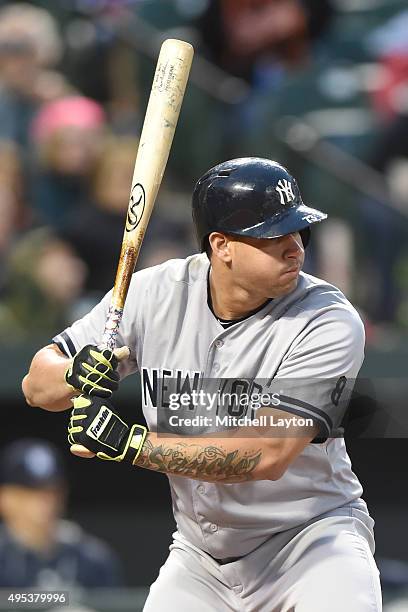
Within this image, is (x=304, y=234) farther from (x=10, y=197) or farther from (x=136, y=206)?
(x=10, y=197)

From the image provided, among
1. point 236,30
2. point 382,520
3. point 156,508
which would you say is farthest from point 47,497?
point 236,30

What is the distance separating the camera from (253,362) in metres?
3.09

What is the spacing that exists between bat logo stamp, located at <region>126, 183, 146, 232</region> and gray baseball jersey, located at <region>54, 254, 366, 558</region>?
7.2 inches

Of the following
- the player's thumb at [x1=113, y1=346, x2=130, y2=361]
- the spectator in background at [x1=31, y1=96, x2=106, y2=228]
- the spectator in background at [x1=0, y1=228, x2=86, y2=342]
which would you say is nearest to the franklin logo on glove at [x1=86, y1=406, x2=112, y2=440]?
the player's thumb at [x1=113, y1=346, x2=130, y2=361]

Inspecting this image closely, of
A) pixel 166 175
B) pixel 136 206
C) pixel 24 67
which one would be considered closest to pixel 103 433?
pixel 136 206

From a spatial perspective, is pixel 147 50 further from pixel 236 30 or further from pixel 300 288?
pixel 300 288

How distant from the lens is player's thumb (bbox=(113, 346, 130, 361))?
3.02 meters

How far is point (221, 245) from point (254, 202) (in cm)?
16

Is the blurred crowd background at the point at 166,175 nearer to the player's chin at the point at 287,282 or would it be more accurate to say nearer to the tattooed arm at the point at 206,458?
the tattooed arm at the point at 206,458

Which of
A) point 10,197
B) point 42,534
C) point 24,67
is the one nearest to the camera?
point 42,534

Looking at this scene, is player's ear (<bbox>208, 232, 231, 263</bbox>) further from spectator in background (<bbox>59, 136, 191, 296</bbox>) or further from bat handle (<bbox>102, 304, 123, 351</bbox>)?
spectator in background (<bbox>59, 136, 191, 296</bbox>)

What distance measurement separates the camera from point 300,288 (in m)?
3.14

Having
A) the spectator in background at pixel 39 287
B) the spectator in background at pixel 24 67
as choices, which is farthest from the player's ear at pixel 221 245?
the spectator in background at pixel 24 67

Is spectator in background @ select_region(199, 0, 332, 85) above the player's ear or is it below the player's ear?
above
